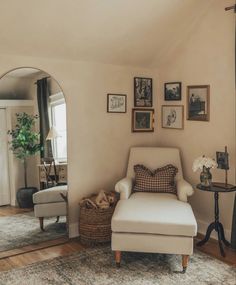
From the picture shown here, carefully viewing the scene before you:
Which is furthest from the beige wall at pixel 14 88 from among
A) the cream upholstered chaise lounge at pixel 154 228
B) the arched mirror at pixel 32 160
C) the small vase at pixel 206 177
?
the small vase at pixel 206 177

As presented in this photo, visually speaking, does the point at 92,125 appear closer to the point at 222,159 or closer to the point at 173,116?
the point at 173,116

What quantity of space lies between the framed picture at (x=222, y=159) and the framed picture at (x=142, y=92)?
1.16 metres

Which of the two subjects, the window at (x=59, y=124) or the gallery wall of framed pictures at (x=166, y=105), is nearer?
the window at (x=59, y=124)

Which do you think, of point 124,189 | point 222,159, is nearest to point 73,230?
point 124,189

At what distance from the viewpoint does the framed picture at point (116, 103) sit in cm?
397

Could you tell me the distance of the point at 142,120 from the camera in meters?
4.27

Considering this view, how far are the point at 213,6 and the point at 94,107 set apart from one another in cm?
160

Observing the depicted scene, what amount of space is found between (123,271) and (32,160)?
140 cm

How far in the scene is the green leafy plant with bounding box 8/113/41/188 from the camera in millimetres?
3428

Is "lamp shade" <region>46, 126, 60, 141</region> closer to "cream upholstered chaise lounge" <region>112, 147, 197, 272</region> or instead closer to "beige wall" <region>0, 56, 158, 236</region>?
"beige wall" <region>0, 56, 158, 236</region>

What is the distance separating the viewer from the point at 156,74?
434cm

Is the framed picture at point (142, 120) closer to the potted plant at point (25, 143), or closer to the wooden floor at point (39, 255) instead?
the potted plant at point (25, 143)

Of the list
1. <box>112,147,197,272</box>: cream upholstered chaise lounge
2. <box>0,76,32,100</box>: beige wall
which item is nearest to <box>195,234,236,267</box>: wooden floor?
<box>112,147,197,272</box>: cream upholstered chaise lounge

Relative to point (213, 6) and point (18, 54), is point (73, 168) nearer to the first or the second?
point (18, 54)
